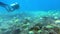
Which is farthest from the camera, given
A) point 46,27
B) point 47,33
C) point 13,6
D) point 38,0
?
point 38,0

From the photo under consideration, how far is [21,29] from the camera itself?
7207 millimetres

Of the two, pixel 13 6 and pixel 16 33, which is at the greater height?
pixel 13 6

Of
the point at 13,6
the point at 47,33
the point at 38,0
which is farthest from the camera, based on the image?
the point at 38,0

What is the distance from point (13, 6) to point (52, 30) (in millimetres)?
5705

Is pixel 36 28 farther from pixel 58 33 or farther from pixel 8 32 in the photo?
pixel 8 32

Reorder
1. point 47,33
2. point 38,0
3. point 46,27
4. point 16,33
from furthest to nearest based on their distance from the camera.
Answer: point 38,0 → point 16,33 → point 46,27 → point 47,33

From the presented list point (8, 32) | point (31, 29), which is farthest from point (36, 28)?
point (8, 32)

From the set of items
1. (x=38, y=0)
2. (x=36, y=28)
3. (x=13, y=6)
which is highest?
(x=38, y=0)

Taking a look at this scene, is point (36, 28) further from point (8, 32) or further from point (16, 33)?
point (8, 32)

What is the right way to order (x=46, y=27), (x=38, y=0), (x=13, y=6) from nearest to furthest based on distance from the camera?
(x=46, y=27) < (x=13, y=6) < (x=38, y=0)

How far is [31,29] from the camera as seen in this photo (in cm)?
663

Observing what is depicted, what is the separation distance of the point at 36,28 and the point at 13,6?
5.25 m

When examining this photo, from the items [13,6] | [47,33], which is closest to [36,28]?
[47,33]

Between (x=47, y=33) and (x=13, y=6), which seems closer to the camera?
(x=47, y=33)
